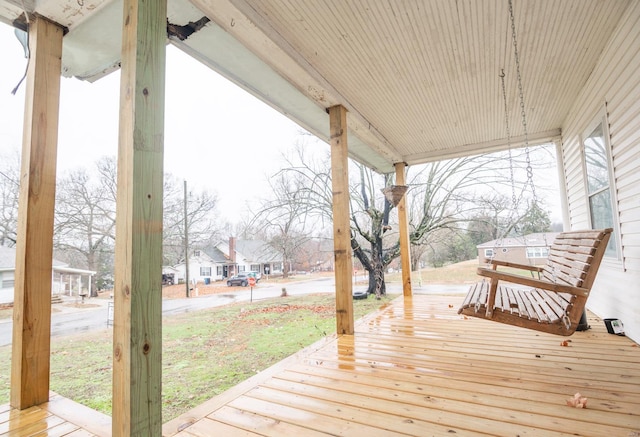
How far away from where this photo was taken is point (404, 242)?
17.2 feet

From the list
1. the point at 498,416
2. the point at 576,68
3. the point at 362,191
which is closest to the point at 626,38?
the point at 576,68

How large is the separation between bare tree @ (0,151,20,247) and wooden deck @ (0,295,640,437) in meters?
1.14

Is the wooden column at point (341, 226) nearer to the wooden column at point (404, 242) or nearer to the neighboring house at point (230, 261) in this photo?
the wooden column at point (404, 242)

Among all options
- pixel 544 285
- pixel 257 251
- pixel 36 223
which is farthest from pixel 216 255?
pixel 544 285

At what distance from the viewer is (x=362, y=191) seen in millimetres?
8078

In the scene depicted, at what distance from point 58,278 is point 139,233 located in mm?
2240

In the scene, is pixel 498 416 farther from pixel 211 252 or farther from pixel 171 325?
pixel 211 252

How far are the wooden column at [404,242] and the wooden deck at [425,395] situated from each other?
2.39 m

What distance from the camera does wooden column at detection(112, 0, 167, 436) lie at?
114 cm

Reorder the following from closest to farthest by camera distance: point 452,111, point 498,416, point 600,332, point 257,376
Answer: point 498,416 < point 257,376 < point 600,332 < point 452,111

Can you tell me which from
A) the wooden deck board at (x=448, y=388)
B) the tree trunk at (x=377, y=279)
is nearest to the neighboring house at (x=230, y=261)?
the tree trunk at (x=377, y=279)

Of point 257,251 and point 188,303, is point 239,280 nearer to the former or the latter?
point 257,251

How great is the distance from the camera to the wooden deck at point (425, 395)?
143 cm

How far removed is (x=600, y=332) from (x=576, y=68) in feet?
8.07
